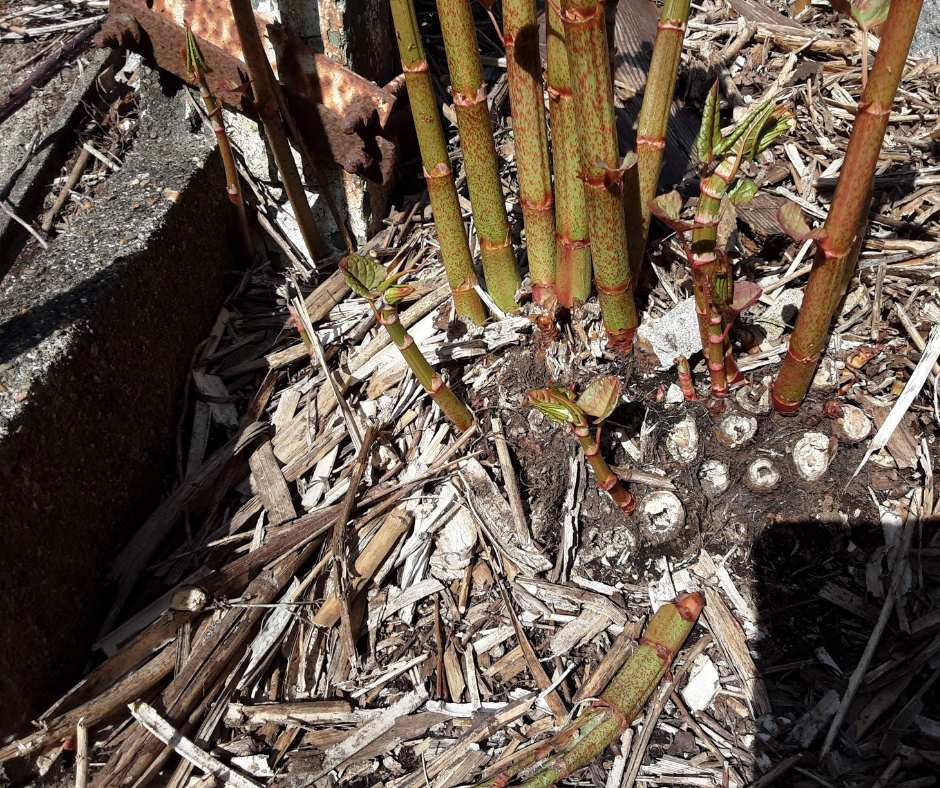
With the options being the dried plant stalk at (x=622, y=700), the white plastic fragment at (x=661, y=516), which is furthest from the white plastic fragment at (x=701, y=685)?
the white plastic fragment at (x=661, y=516)

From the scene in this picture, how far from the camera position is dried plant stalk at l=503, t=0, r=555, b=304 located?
52.7 inches

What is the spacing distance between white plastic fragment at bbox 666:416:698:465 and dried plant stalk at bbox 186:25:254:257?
1.19 meters

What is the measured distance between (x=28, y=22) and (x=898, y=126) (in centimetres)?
253

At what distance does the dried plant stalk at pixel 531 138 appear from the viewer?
4.40 ft

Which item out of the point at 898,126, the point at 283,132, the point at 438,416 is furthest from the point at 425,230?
the point at 898,126

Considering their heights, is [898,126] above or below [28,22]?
below

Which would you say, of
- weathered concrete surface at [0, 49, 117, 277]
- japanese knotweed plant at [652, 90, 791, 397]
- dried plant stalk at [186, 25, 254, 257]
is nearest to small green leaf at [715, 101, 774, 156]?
japanese knotweed plant at [652, 90, 791, 397]

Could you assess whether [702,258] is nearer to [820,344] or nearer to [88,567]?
[820,344]

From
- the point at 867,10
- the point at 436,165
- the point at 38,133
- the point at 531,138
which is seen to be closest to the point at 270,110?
the point at 436,165

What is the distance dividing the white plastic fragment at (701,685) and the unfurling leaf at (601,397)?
0.51 meters

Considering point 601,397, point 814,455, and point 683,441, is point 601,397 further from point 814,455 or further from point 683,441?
point 814,455

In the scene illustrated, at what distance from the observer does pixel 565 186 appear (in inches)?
57.8

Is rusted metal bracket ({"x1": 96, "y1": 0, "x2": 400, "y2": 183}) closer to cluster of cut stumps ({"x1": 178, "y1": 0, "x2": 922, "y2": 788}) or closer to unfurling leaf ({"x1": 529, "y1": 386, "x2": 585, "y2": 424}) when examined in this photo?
cluster of cut stumps ({"x1": 178, "y1": 0, "x2": 922, "y2": 788})

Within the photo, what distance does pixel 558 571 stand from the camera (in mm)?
1556
